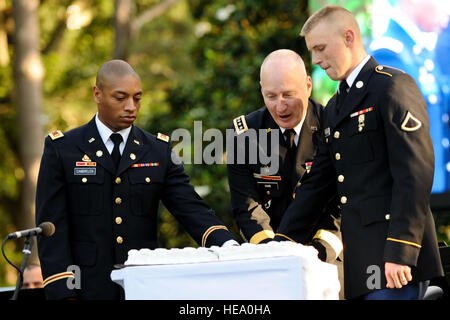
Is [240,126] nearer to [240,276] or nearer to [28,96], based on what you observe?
[240,276]

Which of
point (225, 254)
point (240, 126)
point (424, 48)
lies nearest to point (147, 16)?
point (424, 48)

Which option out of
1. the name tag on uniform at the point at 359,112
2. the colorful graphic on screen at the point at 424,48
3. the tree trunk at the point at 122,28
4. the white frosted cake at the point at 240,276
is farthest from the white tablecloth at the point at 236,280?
the tree trunk at the point at 122,28

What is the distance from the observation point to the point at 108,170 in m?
4.21

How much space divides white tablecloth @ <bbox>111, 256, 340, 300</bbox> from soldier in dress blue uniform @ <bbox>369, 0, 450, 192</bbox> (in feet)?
14.4

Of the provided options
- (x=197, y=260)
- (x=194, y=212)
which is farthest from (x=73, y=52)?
(x=197, y=260)

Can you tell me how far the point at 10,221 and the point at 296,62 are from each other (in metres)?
13.7

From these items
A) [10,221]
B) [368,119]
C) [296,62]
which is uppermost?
[296,62]

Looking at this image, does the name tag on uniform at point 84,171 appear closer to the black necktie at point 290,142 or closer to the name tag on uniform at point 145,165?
the name tag on uniform at point 145,165

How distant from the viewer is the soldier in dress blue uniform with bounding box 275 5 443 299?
3275 mm

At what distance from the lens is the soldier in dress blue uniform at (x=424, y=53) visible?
7.06m

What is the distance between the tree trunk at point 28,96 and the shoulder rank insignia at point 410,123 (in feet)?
28.9

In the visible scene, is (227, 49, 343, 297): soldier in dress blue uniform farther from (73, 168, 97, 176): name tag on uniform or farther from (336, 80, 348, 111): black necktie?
(73, 168, 97, 176): name tag on uniform

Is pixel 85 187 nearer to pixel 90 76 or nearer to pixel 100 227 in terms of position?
pixel 100 227

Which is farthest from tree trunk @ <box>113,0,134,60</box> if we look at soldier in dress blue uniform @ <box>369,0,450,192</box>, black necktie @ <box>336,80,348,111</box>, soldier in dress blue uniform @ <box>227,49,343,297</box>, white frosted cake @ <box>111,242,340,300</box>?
white frosted cake @ <box>111,242,340,300</box>
